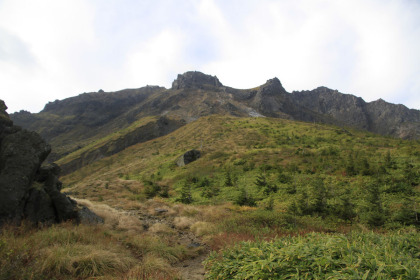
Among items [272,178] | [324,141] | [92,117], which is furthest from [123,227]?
[92,117]

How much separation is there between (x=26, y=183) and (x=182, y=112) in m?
88.3

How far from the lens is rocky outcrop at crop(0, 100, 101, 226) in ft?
25.4

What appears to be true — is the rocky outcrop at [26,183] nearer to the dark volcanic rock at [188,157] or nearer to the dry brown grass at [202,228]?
the dry brown grass at [202,228]

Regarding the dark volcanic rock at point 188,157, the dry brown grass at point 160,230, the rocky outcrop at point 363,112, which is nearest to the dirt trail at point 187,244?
the dry brown grass at point 160,230

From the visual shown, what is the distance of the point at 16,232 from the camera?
6.92 m

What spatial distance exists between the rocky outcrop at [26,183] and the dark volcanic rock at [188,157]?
781 inches

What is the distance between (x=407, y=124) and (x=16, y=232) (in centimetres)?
15938

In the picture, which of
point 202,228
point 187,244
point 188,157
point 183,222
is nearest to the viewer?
point 187,244

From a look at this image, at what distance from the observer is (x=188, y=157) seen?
3061cm

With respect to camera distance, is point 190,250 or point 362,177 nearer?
point 190,250

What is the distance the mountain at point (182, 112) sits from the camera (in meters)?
78.8

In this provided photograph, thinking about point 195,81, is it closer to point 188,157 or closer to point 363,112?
point 188,157

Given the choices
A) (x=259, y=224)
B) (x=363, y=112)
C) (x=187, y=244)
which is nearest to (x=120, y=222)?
(x=187, y=244)

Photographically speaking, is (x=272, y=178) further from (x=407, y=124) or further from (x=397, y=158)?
(x=407, y=124)
